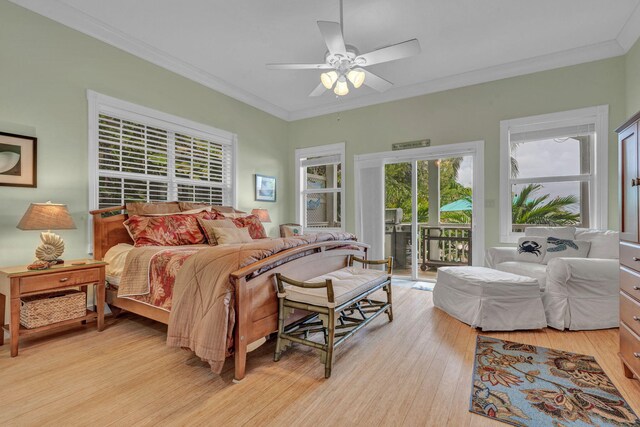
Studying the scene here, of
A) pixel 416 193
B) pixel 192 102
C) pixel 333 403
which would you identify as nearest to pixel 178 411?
pixel 333 403

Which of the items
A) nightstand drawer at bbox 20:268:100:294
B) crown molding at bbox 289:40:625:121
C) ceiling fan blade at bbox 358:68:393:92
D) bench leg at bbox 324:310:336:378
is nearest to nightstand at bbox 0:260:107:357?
nightstand drawer at bbox 20:268:100:294

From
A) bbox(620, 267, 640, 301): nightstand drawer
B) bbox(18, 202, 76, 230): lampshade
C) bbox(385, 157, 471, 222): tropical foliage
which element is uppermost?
bbox(385, 157, 471, 222): tropical foliage

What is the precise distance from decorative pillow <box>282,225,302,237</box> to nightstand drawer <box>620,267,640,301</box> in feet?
12.9

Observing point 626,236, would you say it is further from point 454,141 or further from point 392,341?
point 454,141

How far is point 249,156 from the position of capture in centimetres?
501

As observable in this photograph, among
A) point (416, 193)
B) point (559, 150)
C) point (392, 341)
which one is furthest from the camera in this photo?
point (416, 193)

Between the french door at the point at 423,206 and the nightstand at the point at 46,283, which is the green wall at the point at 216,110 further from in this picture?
the nightstand at the point at 46,283

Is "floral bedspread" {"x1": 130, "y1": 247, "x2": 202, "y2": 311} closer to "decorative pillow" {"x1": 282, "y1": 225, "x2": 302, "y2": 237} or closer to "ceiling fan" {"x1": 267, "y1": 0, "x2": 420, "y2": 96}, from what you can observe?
"ceiling fan" {"x1": 267, "y1": 0, "x2": 420, "y2": 96}

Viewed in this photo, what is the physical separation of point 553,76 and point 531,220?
1816mm

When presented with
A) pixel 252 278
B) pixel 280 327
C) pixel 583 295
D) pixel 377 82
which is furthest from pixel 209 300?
pixel 583 295

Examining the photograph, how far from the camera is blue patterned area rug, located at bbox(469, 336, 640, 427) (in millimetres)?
1582

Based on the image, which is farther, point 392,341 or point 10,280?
point 392,341

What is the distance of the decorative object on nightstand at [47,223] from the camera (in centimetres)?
237

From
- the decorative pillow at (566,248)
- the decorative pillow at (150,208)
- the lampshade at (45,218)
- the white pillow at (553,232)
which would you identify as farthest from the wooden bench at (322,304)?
the white pillow at (553,232)
